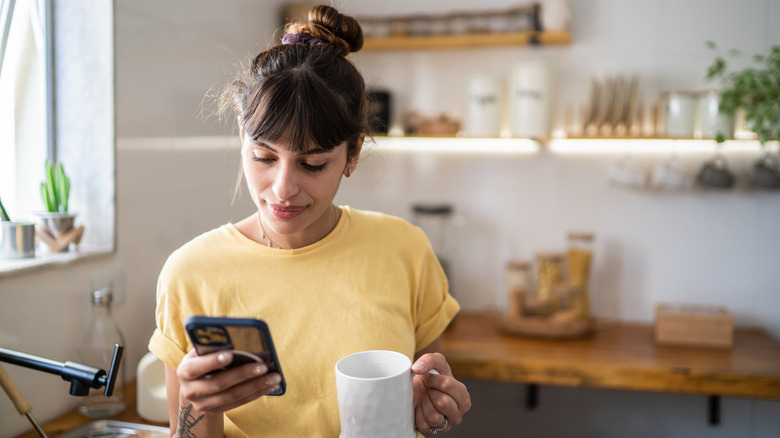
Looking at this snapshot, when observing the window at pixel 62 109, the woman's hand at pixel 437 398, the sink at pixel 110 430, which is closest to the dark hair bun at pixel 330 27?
the woman's hand at pixel 437 398

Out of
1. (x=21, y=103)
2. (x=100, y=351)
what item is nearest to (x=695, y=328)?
(x=100, y=351)

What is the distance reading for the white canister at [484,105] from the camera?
2293mm

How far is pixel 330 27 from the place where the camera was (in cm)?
102

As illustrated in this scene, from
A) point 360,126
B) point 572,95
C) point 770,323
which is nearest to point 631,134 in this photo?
point 572,95

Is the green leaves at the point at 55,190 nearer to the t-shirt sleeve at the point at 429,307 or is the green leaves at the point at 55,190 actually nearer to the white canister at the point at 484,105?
the t-shirt sleeve at the point at 429,307

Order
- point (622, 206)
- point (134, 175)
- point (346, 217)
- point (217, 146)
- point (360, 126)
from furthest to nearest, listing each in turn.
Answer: point (622, 206) < point (217, 146) < point (134, 175) < point (346, 217) < point (360, 126)

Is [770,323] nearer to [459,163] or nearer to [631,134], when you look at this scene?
[631,134]

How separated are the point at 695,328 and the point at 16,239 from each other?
1.94m

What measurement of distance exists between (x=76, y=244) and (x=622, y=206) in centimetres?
182

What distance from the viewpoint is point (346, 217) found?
1.12 meters

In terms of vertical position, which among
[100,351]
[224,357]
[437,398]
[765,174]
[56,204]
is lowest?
[100,351]

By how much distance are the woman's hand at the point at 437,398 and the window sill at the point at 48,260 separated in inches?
33.2

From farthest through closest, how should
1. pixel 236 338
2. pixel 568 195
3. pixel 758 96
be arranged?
pixel 568 195, pixel 758 96, pixel 236 338

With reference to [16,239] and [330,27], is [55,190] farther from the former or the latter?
[330,27]
